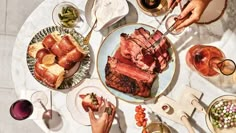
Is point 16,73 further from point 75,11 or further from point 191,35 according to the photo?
point 191,35

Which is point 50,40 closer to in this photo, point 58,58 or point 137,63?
point 58,58

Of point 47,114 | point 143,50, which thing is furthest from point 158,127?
point 47,114

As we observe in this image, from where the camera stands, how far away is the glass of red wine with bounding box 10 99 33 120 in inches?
61.7

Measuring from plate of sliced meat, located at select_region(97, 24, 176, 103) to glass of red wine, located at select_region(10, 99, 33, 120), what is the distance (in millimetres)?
246

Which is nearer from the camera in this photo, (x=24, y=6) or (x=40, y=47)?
(x=40, y=47)

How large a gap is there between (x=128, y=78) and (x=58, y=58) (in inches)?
9.1

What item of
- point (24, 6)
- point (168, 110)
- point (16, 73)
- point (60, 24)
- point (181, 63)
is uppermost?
point (24, 6)

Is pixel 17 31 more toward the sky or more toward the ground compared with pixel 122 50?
more toward the sky

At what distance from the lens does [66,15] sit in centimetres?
160

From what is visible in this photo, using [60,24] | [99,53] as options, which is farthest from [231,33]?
[60,24]

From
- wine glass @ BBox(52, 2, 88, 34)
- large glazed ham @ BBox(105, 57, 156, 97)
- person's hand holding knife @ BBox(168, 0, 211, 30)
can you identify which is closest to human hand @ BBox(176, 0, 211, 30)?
person's hand holding knife @ BBox(168, 0, 211, 30)

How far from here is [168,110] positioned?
5.21 ft

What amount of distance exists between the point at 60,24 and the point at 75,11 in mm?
65

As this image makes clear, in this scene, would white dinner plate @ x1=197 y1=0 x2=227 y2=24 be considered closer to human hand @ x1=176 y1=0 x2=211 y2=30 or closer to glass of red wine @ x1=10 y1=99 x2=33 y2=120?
human hand @ x1=176 y1=0 x2=211 y2=30
